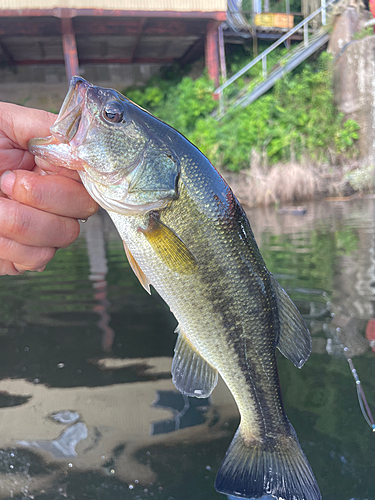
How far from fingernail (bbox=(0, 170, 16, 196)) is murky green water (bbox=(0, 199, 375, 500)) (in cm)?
137

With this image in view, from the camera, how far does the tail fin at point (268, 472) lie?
1438 millimetres

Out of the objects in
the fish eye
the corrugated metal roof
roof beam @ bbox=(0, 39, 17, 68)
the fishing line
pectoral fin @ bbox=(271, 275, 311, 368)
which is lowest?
the fishing line

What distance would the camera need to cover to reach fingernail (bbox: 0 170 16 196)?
1.53 m

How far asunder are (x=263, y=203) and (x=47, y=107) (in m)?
10.5

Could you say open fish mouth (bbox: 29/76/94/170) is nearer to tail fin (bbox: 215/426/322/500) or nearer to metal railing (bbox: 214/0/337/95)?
tail fin (bbox: 215/426/322/500)

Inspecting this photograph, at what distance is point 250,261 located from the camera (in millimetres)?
1388

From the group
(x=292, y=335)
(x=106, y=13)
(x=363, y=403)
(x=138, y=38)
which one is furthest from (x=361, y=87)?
(x=292, y=335)

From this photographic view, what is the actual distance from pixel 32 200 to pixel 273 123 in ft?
45.0

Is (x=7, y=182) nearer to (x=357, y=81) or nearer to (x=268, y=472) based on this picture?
(x=268, y=472)

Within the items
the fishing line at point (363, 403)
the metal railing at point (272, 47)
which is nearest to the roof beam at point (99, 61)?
the metal railing at point (272, 47)

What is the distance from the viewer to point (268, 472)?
1489mm

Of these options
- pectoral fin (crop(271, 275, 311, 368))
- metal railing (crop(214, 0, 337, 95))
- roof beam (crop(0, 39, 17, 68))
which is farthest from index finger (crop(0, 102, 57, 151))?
roof beam (crop(0, 39, 17, 68))

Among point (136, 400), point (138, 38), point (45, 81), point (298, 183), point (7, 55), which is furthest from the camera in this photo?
point (45, 81)

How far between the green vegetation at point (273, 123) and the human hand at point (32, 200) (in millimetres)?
11618
